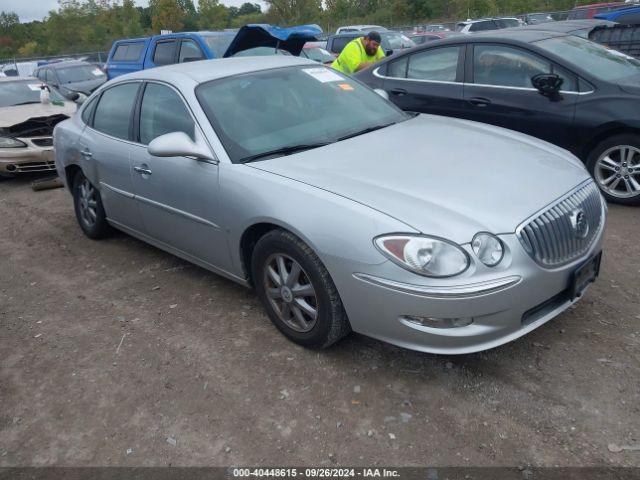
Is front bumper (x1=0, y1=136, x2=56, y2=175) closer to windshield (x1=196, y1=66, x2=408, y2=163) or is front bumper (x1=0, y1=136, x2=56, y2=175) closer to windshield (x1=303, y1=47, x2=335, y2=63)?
windshield (x1=196, y1=66, x2=408, y2=163)

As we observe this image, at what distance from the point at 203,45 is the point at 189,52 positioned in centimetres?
42

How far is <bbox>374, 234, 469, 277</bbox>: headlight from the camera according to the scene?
2557 millimetres

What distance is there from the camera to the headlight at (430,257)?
256cm

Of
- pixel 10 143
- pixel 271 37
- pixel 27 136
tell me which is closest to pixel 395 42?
pixel 271 37

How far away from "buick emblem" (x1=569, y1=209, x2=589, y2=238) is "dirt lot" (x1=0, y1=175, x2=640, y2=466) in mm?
644

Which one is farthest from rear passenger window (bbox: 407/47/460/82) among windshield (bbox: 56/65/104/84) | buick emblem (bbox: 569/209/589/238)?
windshield (bbox: 56/65/104/84)

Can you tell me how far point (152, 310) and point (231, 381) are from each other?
3.76 feet

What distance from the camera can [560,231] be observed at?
283 cm

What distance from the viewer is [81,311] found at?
Answer: 402 centimetres

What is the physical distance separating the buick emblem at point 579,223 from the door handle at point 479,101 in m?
2.89

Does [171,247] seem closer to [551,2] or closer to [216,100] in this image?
[216,100]

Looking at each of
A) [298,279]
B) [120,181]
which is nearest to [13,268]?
[120,181]

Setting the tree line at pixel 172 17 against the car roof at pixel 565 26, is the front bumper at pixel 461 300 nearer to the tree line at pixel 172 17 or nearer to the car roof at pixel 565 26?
the car roof at pixel 565 26

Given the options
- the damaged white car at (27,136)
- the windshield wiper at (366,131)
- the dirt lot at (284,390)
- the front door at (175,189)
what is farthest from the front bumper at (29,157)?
the windshield wiper at (366,131)
